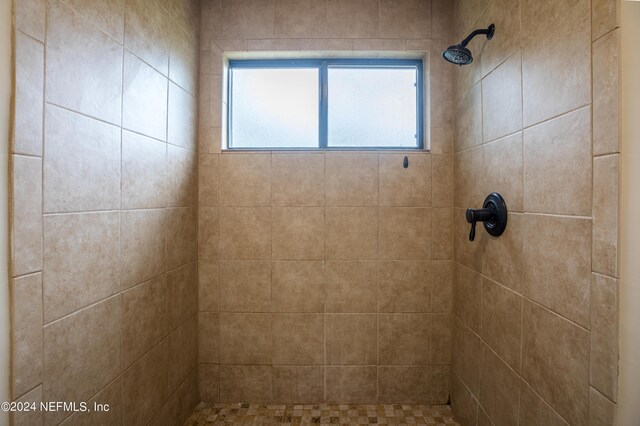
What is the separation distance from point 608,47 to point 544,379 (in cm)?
98

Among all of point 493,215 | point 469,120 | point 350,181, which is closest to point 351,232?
point 350,181

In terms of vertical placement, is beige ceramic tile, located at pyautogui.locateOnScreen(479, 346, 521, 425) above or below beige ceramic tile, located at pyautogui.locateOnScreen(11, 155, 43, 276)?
below

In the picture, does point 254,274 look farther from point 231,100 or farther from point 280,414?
point 231,100

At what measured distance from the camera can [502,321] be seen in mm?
1222

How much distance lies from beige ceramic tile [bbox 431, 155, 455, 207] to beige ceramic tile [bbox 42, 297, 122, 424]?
1.59 meters

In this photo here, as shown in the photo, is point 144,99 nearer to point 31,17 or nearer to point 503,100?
point 31,17

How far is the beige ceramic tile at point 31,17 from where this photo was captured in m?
0.74

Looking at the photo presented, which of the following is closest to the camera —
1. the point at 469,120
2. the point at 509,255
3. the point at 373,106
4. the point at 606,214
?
the point at 606,214

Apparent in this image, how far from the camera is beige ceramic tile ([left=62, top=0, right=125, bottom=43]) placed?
3.04 feet

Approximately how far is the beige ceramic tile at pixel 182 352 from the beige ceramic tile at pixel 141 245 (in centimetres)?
39

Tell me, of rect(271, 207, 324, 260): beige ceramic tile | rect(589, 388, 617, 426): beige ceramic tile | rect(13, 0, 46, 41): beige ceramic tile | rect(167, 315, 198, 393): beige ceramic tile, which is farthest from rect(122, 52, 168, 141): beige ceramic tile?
rect(589, 388, 617, 426): beige ceramic tile

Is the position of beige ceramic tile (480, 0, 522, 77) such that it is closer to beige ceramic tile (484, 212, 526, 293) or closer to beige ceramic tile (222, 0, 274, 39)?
beige ceramic tile (484, 212, 526, 293)

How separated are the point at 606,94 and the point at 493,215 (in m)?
0.56

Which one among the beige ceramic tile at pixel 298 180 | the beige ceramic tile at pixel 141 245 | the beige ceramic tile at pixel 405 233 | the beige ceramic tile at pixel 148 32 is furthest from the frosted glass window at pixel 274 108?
the beige ceramic tile at pixel 141 245
